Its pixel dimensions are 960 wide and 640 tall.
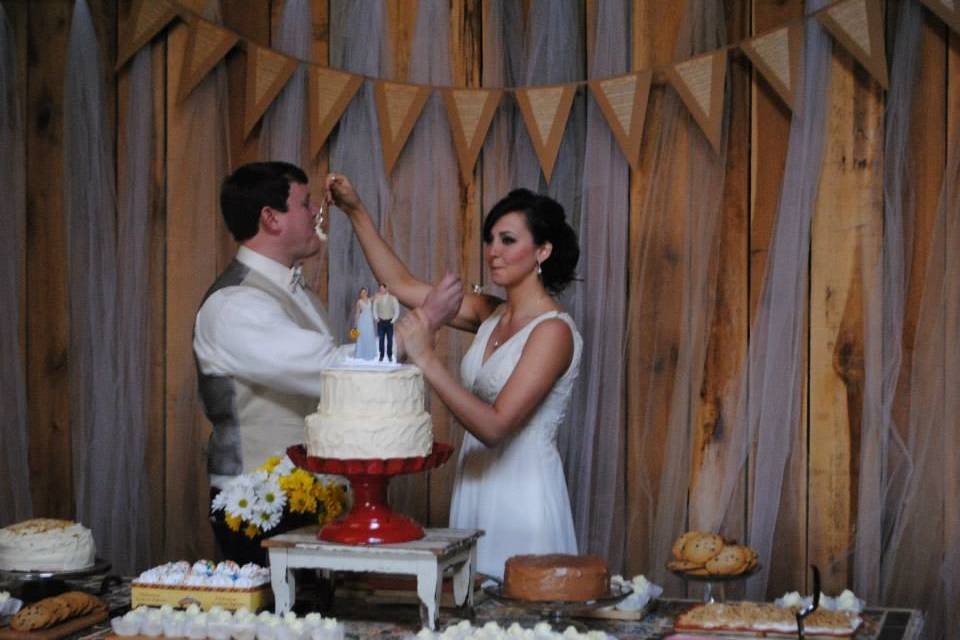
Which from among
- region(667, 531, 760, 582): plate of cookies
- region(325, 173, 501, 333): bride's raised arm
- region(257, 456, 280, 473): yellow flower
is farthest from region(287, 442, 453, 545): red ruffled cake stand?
region(325, 173, 501, 333): bride's raised arm

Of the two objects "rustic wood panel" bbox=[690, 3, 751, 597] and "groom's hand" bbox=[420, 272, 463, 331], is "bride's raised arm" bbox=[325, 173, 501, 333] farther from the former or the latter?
"rustic wood panel" bbox=[690, 3, 751, 597]

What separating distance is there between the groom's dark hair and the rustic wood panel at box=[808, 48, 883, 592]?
5.04 ft

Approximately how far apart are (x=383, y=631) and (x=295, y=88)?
2.19 m

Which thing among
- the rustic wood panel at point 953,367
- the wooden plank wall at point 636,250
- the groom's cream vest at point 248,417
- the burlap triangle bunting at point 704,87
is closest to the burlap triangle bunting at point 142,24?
the wooden plank wall at point 636,250

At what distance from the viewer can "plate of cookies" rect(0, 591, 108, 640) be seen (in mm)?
2668

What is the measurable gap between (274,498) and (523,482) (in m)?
0.72

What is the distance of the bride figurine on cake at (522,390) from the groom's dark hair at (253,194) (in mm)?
541

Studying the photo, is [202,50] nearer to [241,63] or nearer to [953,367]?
[241,63]

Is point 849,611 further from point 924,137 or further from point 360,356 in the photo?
point 924,137

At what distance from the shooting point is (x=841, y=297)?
401 cm

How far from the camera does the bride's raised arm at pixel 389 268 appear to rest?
386cm

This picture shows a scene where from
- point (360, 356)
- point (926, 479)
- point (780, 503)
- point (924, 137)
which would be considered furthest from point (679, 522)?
point (360, 356)

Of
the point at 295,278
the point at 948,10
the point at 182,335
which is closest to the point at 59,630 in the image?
the point at 295,278

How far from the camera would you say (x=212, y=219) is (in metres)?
4.54
